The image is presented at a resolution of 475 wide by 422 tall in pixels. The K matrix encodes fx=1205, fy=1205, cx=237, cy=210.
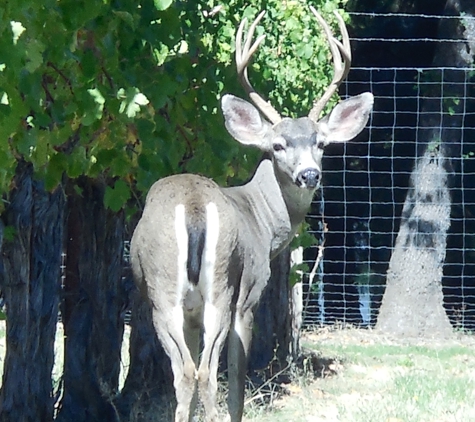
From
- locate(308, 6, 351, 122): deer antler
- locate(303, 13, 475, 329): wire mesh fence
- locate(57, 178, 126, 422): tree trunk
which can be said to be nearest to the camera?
locate(308, 6, 351, 122): deer antler

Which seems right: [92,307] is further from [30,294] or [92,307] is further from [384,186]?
[384,186]

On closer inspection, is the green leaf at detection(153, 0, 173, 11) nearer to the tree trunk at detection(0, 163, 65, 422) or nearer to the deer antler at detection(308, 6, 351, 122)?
the deer antler at detection(308, 6, 351, 122)

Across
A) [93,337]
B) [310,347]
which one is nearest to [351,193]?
[310,347]

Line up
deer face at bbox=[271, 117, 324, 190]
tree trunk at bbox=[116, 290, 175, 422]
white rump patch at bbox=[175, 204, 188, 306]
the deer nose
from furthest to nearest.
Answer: tree trunk at bbox=[116, 290, 175, 422]
deer face at bbox=[271, 117, 324, 190]
the deer nose
white rump patch at bbox=[175, 204, 188, 306]

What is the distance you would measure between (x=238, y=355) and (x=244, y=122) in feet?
4.47

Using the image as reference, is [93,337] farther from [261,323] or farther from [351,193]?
[351,193]

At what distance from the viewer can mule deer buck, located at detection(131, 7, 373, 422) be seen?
5297 millimetres

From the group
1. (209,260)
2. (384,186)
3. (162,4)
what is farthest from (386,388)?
(384,186)

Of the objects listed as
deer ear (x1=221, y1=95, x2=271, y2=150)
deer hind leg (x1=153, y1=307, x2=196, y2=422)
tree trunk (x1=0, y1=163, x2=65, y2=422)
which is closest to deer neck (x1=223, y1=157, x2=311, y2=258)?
deer ear (x1=221, y1=95, x2=271, y2=150)

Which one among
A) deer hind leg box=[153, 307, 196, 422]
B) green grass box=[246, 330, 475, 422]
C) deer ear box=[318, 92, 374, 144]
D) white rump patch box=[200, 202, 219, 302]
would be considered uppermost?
deer ear box=[318, 92, 374, 144]

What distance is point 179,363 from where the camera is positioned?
5.30 meters

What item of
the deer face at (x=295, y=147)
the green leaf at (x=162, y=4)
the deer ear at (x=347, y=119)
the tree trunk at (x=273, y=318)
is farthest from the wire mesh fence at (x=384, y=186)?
the green leaf at (x=162, y=4)

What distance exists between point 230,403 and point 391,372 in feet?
12.0

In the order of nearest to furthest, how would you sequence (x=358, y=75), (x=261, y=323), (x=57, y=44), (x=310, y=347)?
(x=57, y=44) → (x=261, y=323) → (x=310, y=347) → (x=358, y=75)
